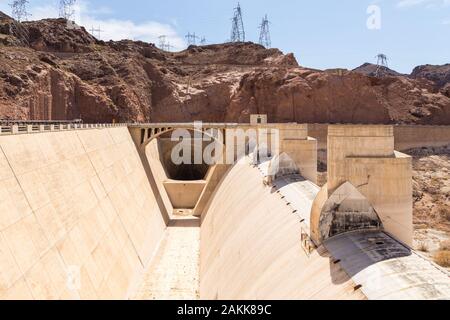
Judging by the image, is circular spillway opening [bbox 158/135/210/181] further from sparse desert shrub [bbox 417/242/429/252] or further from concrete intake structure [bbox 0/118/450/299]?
sparse desert shrub [bbox 417/242/429/252]

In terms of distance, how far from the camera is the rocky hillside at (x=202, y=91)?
63.2 meters

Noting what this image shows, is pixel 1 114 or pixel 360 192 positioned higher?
pixel 1 114

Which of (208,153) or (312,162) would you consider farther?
(208,153)

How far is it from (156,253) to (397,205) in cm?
2165

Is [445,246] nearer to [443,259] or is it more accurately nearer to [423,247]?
[423,247]

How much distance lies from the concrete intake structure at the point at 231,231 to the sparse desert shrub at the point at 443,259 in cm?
838

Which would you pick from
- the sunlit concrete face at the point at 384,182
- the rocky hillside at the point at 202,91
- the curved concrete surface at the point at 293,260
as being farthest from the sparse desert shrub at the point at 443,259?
the rocky hillside at the point at 202,91

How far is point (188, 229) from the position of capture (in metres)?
39.1

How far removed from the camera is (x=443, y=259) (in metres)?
23.2

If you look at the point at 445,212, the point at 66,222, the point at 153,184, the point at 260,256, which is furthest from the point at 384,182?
the point at 153,184

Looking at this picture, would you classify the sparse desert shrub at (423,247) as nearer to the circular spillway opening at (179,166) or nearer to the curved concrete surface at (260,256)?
the curved concrete surface at (260,256)
